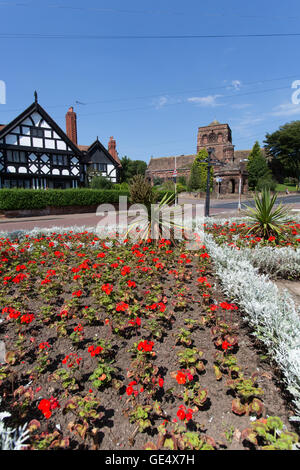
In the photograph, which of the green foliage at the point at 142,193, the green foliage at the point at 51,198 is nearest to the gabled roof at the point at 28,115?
the green foliage at the point at 51,198

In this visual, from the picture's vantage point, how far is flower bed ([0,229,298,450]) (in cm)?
177

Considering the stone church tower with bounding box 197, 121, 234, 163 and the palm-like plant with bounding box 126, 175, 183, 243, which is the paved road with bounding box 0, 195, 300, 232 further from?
the stone church tower with bounding box 197, 121, 234, 163

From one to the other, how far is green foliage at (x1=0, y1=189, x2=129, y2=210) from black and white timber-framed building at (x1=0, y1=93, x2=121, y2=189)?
Answer: 721 centimetres

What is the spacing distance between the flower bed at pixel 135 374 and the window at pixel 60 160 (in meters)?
26.2

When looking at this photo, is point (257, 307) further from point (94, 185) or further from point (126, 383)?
point (94, 185)

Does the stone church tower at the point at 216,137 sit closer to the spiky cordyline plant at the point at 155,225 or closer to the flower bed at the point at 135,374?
the spiky cordyline plant at the point at 155,225

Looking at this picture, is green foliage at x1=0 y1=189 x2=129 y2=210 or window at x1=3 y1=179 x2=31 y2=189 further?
window at x1=3 y1=179 x2=31 y2=189

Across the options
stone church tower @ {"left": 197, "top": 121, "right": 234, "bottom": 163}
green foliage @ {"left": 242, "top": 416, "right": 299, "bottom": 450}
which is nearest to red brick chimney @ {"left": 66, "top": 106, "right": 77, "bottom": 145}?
green foliage @ {"left": 242, "top": 416, "right": 299, "bottom": 450}

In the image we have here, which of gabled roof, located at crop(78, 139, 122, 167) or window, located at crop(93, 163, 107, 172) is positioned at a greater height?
gabled roof, located at crop(78, 139, 122, 167)

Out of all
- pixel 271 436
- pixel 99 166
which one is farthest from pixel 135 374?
pixel 99 166

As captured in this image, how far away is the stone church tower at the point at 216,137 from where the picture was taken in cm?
6178

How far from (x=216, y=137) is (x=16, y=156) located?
50895mm

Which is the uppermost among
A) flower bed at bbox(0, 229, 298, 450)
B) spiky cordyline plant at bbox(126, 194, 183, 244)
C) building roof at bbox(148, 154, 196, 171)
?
building roof at bbox(148, 154, 196, 171)

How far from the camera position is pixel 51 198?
20.2 metres
